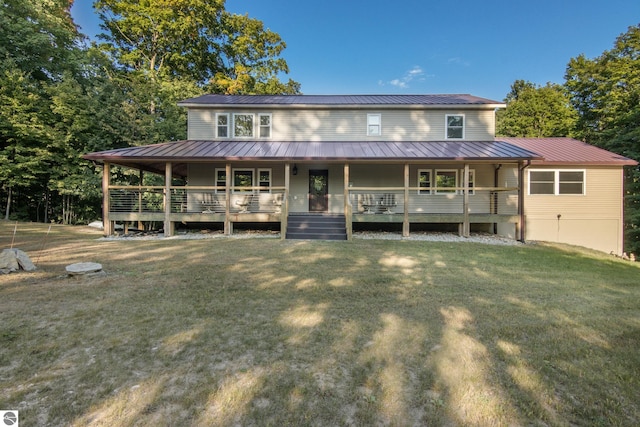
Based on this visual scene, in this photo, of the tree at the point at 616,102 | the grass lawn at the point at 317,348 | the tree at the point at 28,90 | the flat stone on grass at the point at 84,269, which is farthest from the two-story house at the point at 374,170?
the tree at the point at 28,90

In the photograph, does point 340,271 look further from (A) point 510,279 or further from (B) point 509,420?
(B) point 509,420

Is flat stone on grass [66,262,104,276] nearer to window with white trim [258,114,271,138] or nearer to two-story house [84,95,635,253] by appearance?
two-story house [84,95,635,253]

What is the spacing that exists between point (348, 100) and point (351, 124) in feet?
5.69

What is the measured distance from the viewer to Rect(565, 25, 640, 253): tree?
671 inches

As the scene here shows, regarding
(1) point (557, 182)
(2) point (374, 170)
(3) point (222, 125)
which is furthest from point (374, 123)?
(1) point (557, 182)

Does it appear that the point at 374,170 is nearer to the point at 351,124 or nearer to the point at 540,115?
the point at 351,124

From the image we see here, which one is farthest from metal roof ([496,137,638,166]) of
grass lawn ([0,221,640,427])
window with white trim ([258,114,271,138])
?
window with white trim ([258,114,271,138])

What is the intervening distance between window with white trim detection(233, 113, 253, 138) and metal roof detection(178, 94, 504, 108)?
23.4 inches

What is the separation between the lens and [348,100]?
15.5m

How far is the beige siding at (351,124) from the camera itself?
47.0ft

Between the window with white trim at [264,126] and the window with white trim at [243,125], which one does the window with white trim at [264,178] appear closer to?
the window with white trim at [264,126]

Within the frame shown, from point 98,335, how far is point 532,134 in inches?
1277

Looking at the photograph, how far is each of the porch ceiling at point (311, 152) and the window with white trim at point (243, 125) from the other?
26.5 inches

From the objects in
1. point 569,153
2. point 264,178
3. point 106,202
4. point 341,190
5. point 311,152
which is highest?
point 569,153
